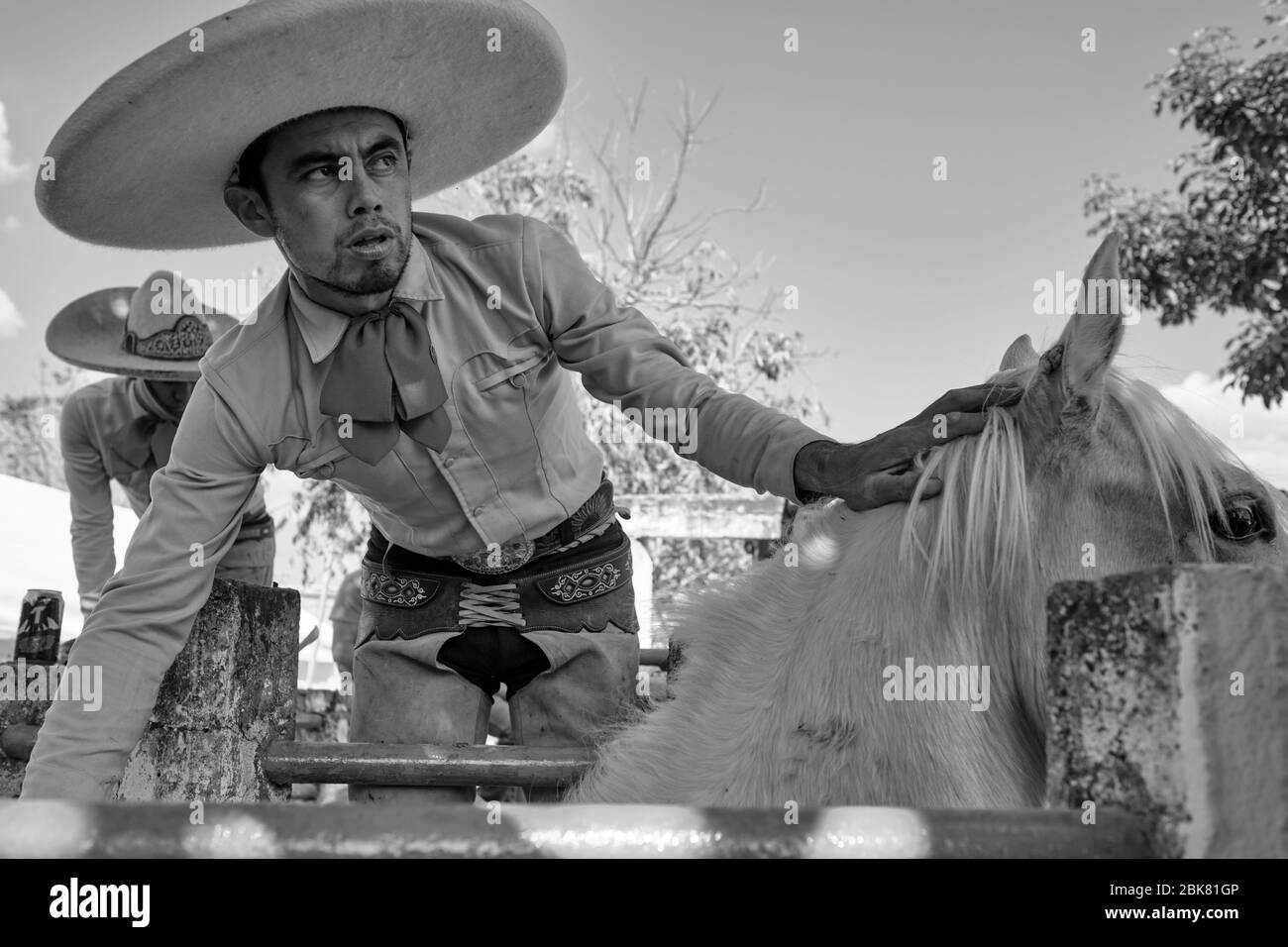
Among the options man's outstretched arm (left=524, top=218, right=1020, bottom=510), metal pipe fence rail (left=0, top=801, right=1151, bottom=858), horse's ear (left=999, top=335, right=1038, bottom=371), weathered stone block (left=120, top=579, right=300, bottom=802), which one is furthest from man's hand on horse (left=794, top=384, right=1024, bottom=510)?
weathered stone block (left=120, top=579, right=300, bottom=802)

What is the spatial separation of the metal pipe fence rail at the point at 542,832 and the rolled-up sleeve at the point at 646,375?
2.98 ft

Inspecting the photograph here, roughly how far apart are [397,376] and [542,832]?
148cm

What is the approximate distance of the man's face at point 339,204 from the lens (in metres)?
2.08

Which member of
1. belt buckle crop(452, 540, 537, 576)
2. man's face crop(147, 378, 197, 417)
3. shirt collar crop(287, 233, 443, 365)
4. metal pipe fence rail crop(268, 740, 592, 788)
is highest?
man's face crop(147, 378, 197, 417)

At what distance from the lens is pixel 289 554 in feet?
38.8

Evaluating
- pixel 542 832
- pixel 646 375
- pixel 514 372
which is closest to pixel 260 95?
pixel 514 372

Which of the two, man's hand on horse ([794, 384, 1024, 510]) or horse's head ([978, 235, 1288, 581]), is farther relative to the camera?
man's hand on horse ([794, 384, 1024, 510])

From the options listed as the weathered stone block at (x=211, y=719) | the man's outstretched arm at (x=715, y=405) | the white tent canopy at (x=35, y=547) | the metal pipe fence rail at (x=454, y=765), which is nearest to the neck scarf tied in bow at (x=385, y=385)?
the man's outstretched arm at (x=715, y=405)

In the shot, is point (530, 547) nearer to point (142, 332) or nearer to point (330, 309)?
point (330, 309)

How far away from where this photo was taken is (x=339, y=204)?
2088mm

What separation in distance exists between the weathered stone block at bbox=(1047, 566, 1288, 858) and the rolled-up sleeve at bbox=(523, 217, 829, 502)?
0.87 m

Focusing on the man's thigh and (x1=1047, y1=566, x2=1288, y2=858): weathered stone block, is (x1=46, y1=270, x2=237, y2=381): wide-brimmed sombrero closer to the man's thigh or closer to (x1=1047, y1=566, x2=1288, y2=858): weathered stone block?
the man's thigh

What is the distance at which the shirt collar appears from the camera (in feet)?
6.99
